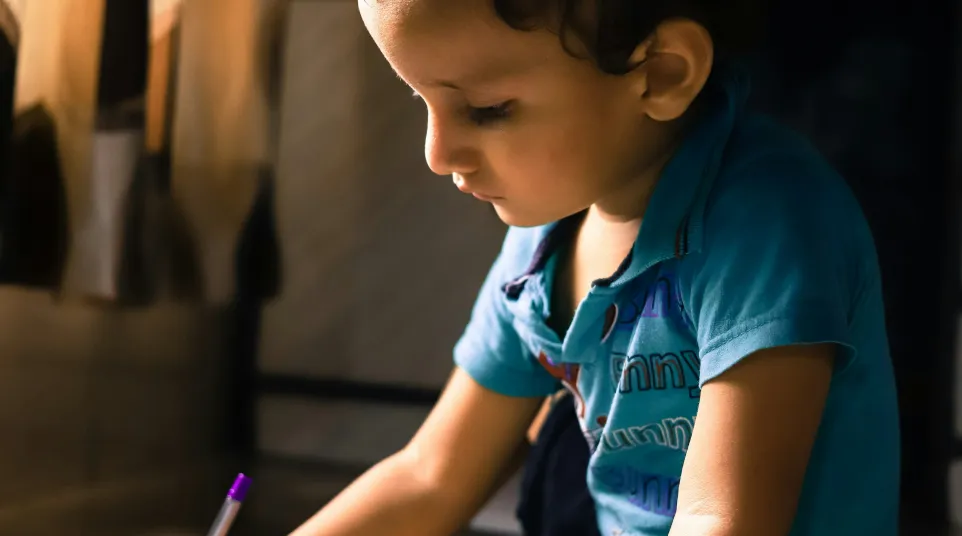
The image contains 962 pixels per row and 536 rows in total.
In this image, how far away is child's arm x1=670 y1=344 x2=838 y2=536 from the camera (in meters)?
0.49

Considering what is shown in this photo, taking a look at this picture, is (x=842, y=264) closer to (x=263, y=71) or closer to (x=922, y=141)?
(x=922, y=141)

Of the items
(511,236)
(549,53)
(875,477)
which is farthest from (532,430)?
(549,53)

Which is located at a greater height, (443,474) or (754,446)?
(754,446)

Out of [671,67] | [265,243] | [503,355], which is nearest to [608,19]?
[671,67]

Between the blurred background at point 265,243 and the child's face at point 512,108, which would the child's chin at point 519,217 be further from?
the blurred background at point 265,243

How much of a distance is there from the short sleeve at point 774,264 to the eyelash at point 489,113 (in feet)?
0.46

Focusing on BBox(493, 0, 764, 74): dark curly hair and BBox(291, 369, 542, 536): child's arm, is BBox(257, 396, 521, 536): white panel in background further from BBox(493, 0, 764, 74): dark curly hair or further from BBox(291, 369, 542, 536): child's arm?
BBox(493, 0, 764, 74): dark curly hair

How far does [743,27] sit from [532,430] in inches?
15.7

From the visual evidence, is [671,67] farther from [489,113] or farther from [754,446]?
[754,446]

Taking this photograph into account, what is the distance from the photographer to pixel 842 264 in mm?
539

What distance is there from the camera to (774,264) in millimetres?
513

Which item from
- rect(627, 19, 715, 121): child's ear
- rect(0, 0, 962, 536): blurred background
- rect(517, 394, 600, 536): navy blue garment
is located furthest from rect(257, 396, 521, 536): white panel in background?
rect(627, 19, 715, 121): child's ear

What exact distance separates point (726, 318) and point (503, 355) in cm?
22

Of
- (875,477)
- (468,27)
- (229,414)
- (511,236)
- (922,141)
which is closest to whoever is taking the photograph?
(468,27)
